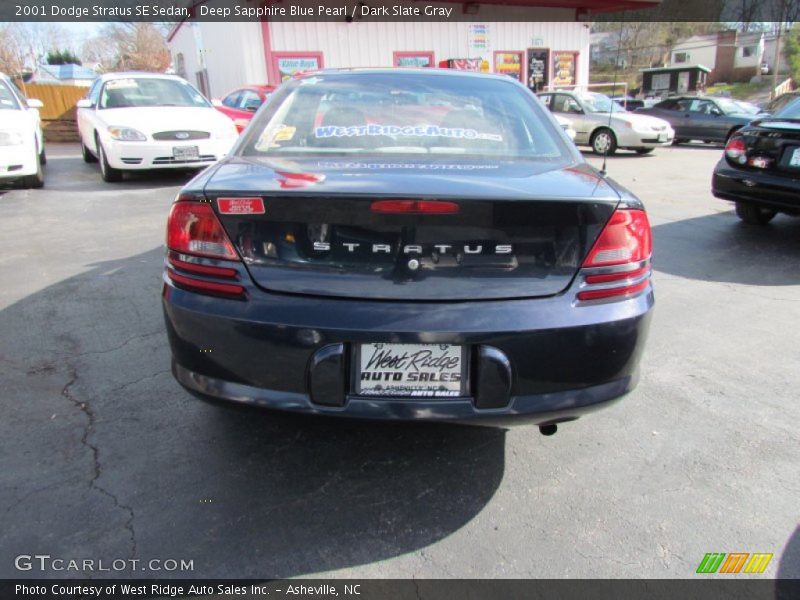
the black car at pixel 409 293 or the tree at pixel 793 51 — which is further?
the tree at pixel 793 51

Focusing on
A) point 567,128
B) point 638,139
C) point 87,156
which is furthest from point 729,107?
point 87,156

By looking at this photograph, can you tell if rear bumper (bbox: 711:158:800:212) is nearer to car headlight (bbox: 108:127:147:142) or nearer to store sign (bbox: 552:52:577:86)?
car headlight (bbox: 108:127:147:142)

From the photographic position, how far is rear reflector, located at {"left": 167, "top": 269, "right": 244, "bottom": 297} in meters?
2.06

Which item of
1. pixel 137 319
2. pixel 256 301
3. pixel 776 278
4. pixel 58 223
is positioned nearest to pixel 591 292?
pixel 256 301

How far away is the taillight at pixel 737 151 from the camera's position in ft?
19.1

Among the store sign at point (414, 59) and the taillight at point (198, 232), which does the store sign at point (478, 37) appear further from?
the taillight at point (198, 232)

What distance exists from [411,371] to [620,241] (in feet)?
2.85

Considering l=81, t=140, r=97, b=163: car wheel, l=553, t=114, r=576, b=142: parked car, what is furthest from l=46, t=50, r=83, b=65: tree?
l=553, t=114, r=576, b=142: parked car

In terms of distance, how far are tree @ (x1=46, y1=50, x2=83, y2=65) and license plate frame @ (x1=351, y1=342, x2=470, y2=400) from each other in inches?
2113

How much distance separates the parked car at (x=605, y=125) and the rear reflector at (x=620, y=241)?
11.9 metres

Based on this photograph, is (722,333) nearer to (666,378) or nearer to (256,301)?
(666,378)

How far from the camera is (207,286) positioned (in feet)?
6.92

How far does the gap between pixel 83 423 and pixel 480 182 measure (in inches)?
83.0

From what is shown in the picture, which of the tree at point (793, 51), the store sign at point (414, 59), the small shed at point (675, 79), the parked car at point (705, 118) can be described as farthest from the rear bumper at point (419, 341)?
the tree at point (793, 51)
